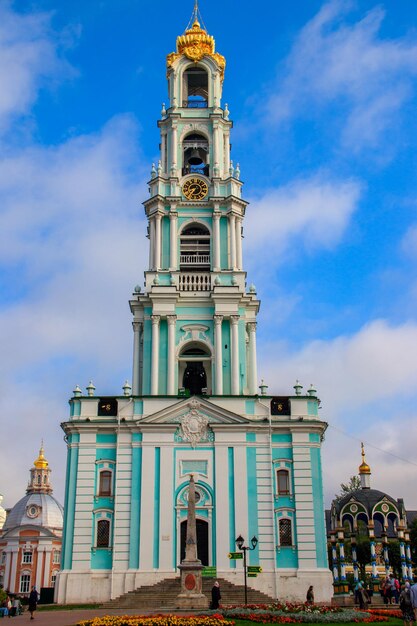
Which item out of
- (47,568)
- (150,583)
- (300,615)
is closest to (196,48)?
(150,583)

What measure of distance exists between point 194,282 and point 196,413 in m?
8.89

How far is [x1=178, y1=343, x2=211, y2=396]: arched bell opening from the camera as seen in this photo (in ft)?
145

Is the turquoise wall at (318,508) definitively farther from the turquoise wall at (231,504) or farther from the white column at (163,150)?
the white column at (163,150)

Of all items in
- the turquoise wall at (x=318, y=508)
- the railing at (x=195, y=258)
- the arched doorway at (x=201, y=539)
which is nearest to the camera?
the arched doorway at (x=201, y=539)

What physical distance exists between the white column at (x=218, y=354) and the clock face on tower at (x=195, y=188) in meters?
8.99

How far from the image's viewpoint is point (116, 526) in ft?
124

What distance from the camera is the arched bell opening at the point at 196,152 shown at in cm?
4931

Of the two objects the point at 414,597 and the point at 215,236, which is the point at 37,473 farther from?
the point at 414,597

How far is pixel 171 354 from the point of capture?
42.8m

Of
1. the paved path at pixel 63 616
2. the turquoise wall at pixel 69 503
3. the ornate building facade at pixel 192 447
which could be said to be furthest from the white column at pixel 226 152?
the paved path at pixel 63 616

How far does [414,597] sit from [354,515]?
47850 millimetres

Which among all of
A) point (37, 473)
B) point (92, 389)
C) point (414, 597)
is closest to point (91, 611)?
point (92, 389)

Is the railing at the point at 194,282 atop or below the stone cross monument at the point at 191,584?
atop

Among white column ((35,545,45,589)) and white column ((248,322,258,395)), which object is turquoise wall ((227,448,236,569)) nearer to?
white column ((248,322,258,395))
